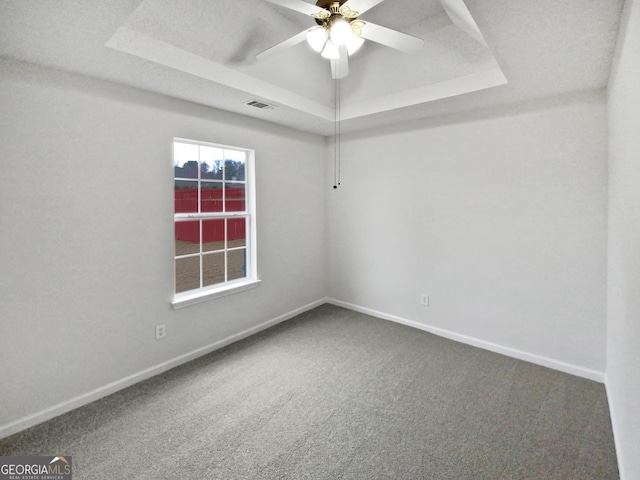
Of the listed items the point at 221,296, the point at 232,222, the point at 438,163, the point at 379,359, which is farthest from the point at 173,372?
the point at 438,163

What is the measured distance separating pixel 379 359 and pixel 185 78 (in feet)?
9.39

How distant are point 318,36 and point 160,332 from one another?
2.58 meters

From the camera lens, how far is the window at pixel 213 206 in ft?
9.75

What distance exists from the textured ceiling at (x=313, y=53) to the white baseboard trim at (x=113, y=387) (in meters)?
2.29

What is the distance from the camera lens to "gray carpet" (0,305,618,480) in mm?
1761

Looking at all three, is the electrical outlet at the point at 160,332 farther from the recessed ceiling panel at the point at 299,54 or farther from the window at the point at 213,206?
the recessed ceiling panel at the point at 299,54

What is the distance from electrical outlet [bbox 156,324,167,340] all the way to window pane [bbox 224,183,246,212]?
1.30 m

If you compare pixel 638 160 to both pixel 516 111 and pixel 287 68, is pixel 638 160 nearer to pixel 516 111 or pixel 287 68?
pixel 516 111

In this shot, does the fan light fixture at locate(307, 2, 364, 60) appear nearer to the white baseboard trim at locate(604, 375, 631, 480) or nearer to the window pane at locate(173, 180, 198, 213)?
the window pane at locate(173, 180, 198, 213)

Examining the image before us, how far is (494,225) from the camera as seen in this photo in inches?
121

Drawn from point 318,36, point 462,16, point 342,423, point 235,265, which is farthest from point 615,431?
point 235,265

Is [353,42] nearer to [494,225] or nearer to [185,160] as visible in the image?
[185,160]

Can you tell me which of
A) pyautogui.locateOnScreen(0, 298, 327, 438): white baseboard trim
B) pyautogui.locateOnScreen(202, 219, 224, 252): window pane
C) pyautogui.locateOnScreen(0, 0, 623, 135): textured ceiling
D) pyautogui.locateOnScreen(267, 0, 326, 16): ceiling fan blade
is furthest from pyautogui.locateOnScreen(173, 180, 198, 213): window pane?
pyautogui.locateOnScreen(267, 0, 326, 16): ceiling fan blade

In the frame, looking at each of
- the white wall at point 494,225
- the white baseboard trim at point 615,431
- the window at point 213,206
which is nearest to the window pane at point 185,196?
the window at point 213,206
